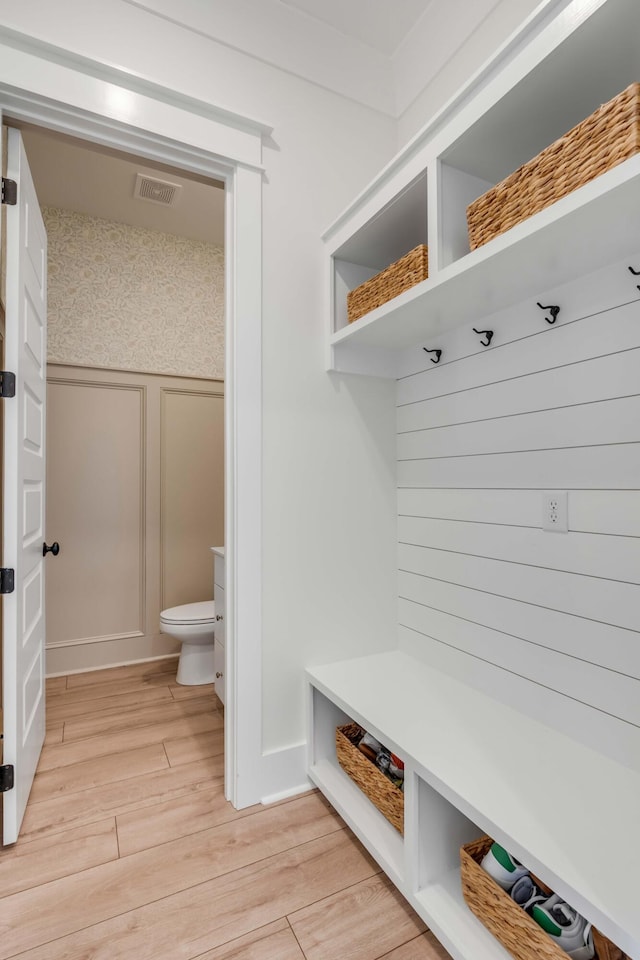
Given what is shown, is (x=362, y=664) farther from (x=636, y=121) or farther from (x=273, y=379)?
(x=636, y=121)

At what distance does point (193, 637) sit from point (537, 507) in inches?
80.2

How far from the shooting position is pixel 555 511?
1438mm

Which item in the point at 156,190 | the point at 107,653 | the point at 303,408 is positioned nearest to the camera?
the point at 303,408

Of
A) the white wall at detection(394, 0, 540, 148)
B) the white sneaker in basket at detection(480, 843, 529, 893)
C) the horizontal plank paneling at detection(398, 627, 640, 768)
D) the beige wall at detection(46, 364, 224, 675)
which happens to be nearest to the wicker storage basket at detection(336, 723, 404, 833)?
the white sneaker in basket at detection(480, 843, 529, 893)

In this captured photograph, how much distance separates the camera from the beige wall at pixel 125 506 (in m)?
3.06

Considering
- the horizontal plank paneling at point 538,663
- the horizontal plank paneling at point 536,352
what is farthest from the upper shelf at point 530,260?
the horizontal plank paneling at point 538,663

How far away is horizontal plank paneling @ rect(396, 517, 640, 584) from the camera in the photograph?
1276 mm

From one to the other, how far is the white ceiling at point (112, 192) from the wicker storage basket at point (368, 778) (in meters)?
2.56

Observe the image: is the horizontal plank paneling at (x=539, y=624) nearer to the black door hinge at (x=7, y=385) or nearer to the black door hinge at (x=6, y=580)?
the black door hinge at (x=6, y=580)

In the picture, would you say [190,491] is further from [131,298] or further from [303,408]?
[303,408]

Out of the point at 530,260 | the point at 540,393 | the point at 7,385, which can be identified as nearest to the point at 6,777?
the point at 7,385

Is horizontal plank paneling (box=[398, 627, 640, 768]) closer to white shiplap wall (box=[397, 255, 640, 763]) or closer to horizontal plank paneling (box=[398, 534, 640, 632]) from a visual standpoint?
white shiplap wall (box=[397, 255, 640, 763])

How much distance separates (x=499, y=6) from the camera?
1.71m

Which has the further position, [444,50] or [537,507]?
[444,50]
